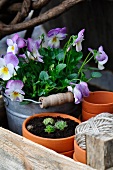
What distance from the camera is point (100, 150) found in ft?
3.84

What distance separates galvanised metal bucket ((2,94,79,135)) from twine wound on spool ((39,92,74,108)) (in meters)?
0.06

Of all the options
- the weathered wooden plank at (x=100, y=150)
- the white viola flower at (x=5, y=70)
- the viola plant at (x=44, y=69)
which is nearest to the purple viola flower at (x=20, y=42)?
the viola plant at (x=44, y=69)

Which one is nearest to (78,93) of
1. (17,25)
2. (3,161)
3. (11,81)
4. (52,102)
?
(52,102)

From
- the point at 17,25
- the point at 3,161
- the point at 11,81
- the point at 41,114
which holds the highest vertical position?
the point at 17,25

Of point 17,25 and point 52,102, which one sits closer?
point 52,102

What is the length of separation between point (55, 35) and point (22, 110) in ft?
1.04

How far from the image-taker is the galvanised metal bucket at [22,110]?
5.31ft

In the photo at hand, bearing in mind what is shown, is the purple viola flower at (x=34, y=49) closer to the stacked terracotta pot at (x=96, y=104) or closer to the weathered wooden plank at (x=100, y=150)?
the stacked terracotta pot at (x=96, y=104)

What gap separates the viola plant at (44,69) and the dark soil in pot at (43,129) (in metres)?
0.09

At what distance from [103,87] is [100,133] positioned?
4.36 feet

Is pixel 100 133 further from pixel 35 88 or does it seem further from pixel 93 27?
pixel 93 27

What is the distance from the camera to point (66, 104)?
1619 mm

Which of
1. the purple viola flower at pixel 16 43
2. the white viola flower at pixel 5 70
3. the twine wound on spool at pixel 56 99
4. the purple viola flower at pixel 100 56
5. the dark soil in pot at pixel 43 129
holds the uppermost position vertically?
the purple viola flower at pixel 16 43

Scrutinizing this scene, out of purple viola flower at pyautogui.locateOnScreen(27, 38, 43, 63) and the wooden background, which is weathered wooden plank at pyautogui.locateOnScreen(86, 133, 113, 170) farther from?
the wooden background
